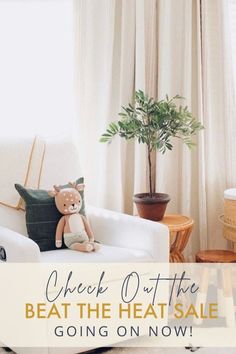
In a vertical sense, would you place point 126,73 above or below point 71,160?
above

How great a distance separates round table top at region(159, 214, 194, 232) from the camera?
8.89 feet

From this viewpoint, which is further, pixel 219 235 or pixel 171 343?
pixel 219 235

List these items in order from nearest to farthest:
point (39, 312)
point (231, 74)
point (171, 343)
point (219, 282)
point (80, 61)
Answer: point (39, 312) < point (171, 343) < point (219, 282) < point (80, 61) < point (231, 74)

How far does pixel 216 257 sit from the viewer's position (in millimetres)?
2869

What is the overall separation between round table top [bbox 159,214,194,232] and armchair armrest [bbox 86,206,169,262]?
9.6 inches

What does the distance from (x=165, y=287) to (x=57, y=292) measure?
0.58 m

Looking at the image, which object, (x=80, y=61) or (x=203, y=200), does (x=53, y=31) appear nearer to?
(x=80, y=61)

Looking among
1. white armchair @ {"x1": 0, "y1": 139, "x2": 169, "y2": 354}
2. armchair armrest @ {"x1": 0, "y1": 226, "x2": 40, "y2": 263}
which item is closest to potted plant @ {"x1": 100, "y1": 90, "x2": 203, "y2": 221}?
white armchair @ {"x1": 0, "y1": 139, "x2": 169, "y2": 354}

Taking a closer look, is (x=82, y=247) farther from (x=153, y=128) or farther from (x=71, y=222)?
(x=153, y=128)

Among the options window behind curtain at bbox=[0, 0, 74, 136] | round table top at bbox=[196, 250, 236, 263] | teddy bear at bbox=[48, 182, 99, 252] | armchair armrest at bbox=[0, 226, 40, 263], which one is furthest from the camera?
window behind curtain at bbox=[0, 0, 74, 136]

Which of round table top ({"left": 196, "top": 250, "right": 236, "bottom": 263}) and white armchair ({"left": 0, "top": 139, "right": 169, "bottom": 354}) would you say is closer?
white armchair ({"left": 0, "top": 139, "right": 169, "bottom": 354})

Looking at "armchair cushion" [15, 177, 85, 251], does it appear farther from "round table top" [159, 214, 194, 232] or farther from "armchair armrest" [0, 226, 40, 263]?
"round table top" [159, 214, 194, 232]

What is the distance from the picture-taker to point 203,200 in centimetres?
338

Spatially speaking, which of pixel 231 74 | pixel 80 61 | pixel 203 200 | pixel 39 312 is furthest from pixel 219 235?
pixel 39 312
